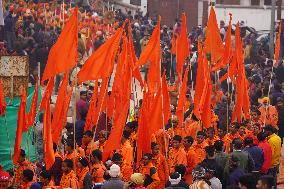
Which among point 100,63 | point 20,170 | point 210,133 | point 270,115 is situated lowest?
point 270,115

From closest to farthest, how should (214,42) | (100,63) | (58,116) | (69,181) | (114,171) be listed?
(114,171)
(69,181)
(58,116)
(100,63)
(214,42)

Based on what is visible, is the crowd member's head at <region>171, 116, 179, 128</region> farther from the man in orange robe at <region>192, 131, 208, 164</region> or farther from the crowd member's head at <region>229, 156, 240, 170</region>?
the crowd member's head at <region>229, 156, 240, 170</region>

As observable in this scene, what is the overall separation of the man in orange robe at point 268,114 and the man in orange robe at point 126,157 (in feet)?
13.8

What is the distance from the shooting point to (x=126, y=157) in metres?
14.7

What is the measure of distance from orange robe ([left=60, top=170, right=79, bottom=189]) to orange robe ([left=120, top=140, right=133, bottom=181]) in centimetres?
107

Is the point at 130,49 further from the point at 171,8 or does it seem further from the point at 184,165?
the point at 171,8

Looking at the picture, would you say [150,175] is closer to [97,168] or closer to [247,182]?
[97,168]

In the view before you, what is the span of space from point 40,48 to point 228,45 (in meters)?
8.24

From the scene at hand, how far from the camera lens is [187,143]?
14.8 m

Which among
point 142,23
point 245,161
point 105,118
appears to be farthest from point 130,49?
point 142,23

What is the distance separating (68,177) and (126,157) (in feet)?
→ 5.71

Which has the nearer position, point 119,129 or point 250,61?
point 119,129

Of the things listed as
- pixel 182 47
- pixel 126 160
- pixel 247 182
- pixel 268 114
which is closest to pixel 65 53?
pixel 126 160

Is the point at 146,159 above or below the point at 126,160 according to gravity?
above
